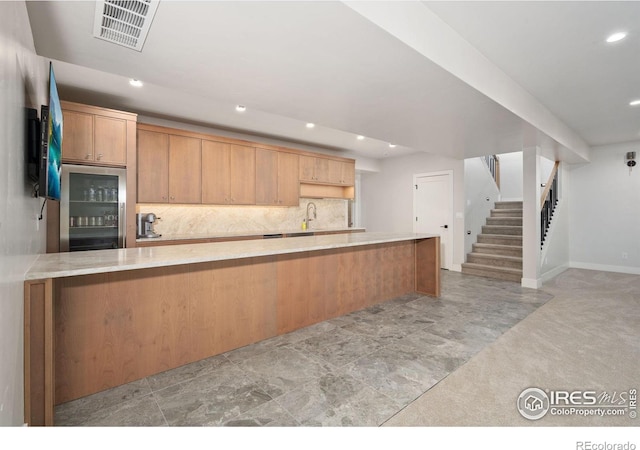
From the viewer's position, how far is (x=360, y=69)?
2.24m

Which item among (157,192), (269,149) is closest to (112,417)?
(157,192)

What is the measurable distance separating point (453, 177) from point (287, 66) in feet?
16.1

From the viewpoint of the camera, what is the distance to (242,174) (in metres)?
4.92

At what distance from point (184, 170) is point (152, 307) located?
2.70 metres


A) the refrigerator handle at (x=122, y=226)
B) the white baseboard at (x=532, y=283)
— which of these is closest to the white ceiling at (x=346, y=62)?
the refrigerator handle at (x=122, y=226)

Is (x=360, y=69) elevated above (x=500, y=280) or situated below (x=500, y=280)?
above

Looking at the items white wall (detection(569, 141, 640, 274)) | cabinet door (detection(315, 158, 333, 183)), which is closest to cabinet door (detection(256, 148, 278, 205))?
cabinet door (detection(315, 158, 333, 183))

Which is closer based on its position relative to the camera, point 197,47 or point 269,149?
point 197,47

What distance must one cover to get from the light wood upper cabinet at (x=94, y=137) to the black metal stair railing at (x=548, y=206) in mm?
6373

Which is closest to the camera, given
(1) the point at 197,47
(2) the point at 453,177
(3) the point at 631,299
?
(1) the point at 197,47

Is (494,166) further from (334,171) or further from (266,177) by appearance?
(266,177)

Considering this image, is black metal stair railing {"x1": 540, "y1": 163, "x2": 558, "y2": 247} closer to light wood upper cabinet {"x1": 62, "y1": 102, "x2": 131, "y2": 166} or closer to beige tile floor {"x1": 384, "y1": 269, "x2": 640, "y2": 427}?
beige tile floor {"x1": 384, "y1": 269, "x2": 640, "y2": 427}

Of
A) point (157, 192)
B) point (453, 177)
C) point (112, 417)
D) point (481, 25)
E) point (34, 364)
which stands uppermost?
point (481, 25)

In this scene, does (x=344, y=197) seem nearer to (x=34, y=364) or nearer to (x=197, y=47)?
(x=197, y=47)
